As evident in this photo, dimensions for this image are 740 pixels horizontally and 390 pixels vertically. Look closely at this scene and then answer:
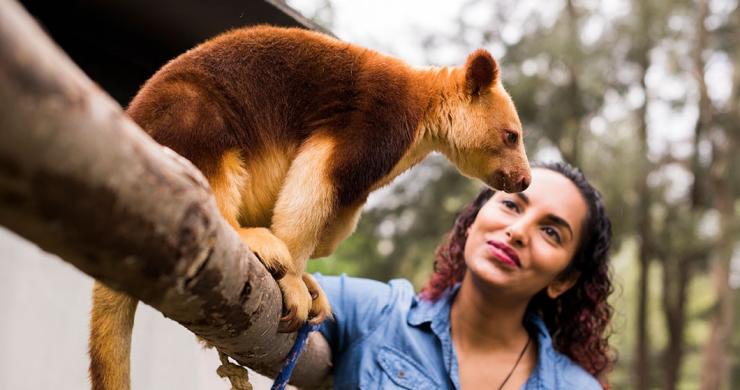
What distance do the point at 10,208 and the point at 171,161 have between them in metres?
0.22

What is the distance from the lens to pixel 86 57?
8.50ft

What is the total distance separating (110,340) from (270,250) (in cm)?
42

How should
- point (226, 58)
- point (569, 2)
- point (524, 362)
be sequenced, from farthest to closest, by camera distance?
point (569, 2) → point (524, 362) → point (226, 58)

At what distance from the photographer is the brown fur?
1.57 m

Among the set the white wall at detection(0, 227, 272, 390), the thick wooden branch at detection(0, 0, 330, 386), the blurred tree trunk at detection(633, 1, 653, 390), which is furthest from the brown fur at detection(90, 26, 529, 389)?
the blurred tree trunk at detection(633, 1, 653, 390)

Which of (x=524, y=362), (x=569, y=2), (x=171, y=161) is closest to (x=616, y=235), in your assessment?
(x=569, y=2)

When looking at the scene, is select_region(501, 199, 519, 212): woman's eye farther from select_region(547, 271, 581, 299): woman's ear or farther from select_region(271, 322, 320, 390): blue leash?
select_region(271, 322, 320, 390): blue leash

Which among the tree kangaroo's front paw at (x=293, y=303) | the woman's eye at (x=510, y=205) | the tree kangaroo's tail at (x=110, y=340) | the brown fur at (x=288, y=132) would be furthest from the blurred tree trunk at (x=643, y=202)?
the tree kangaroo's tail at (x=110, y=340)

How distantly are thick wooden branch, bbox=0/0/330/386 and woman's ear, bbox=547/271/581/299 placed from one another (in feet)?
7.50

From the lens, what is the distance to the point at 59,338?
123 inches

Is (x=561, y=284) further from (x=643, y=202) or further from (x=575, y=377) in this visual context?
(x=643, y=202)

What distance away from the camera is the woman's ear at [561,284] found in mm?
3100

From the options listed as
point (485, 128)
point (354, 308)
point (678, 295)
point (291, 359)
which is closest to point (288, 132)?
point (291, 359)

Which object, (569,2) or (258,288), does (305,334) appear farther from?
(569,2)
